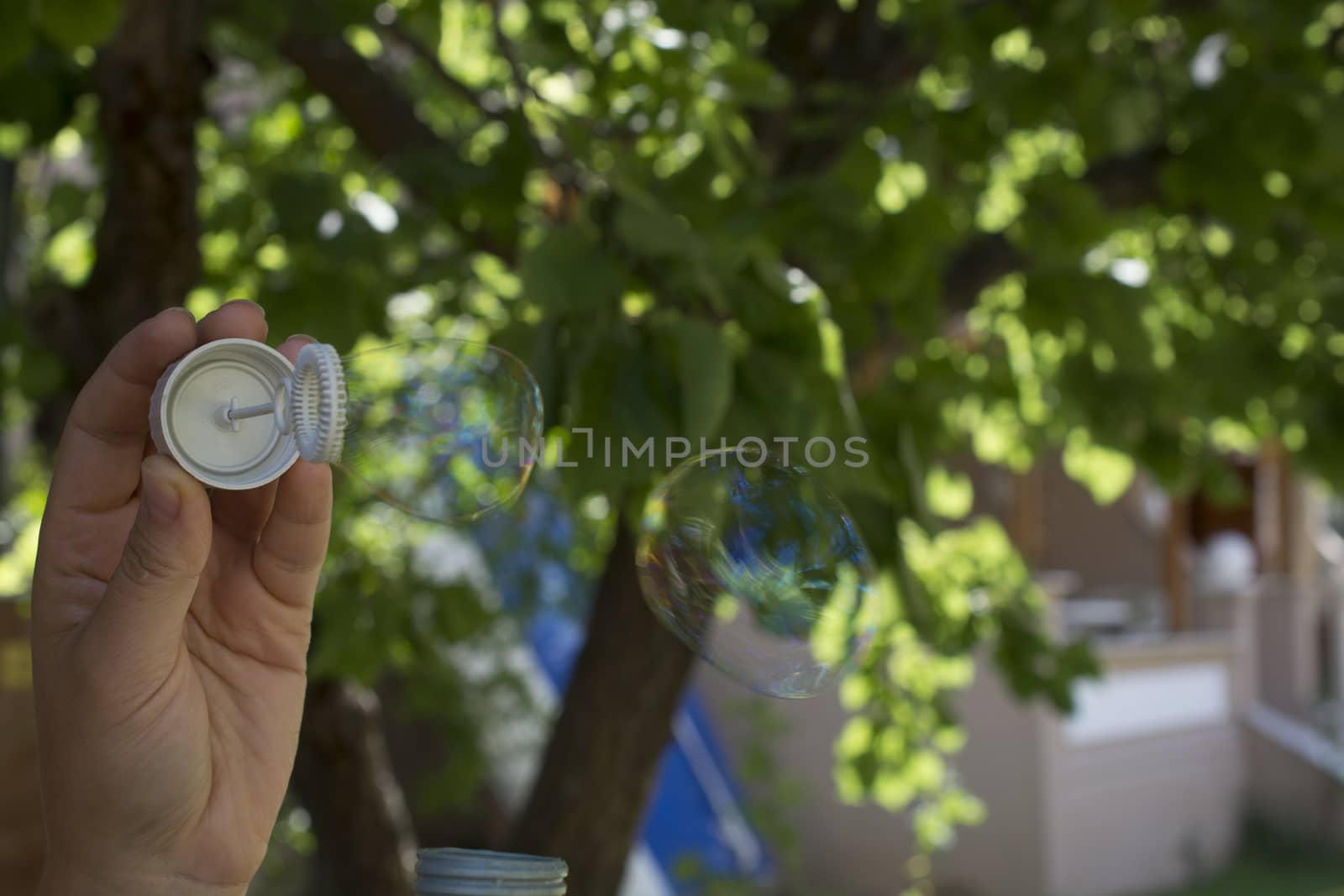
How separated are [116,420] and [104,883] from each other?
389mm

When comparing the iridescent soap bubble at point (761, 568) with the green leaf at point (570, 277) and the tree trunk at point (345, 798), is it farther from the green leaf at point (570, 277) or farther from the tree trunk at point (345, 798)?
the tree trunk at point (345, 798)

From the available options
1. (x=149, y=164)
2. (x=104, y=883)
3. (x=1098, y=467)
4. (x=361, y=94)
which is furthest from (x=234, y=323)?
(x=1098, y=467)

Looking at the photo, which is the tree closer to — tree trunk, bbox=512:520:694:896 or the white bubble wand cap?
tree trunk, bbox=512:520:694:896

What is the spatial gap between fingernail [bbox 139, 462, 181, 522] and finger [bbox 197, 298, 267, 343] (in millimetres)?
205

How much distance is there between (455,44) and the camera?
187 inches

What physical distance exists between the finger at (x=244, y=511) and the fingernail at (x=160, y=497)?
314 mm

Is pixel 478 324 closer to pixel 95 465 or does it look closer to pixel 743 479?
pixel 743 479

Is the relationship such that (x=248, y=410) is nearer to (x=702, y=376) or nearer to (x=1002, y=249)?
(x=702, y=376)

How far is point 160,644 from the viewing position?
1059mm

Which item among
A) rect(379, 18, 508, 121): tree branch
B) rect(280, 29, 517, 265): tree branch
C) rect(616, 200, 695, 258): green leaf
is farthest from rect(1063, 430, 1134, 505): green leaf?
rect(616, 200, 695, 258): green leaf

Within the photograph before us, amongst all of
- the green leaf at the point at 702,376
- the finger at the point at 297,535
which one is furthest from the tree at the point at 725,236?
the finger at the point at 297,535

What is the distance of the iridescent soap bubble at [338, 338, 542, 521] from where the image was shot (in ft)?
4.50

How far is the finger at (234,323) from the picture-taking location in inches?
45.1

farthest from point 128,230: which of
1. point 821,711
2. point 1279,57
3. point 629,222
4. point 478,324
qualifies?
point 821,711
